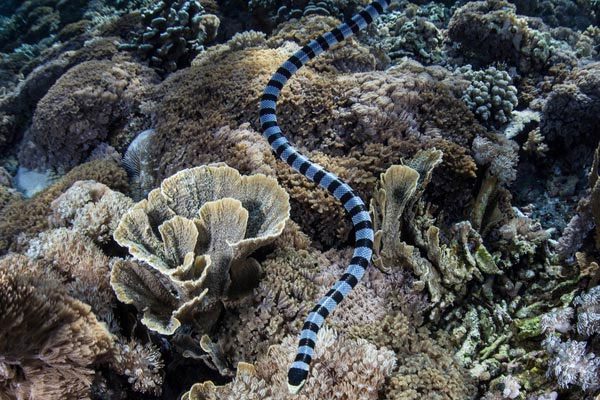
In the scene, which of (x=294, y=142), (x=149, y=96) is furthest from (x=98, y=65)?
(x=294, y=142)

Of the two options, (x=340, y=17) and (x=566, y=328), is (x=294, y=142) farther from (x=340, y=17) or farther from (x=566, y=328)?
(x=340, y=17)

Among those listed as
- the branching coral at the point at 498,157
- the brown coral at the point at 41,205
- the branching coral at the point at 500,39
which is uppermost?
the branching coral at the point at 500,39

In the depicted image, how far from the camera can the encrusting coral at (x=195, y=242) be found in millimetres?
2430

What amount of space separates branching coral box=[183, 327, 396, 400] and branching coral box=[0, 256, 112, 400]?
0.53m

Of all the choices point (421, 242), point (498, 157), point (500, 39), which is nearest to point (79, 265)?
point (421, 242)

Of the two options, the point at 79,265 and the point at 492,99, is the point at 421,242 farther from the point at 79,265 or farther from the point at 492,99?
the point at 79,265

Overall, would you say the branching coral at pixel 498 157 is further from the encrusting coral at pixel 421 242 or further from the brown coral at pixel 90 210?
the brown coral at pixel 90 210

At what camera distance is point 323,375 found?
2252mm

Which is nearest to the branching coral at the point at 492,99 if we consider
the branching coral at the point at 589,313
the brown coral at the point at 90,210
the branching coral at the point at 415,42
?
the branching coral at the point at 415,42

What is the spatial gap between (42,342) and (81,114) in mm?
3118

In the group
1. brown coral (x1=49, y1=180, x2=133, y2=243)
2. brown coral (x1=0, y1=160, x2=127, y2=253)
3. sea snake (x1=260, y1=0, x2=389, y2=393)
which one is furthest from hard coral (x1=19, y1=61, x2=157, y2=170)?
sea snake (x1=260, y1=0, x2=389, y2=393)

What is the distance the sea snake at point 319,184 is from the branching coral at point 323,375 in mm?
69

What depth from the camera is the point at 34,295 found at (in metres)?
1.99

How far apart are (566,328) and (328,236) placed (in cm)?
157
